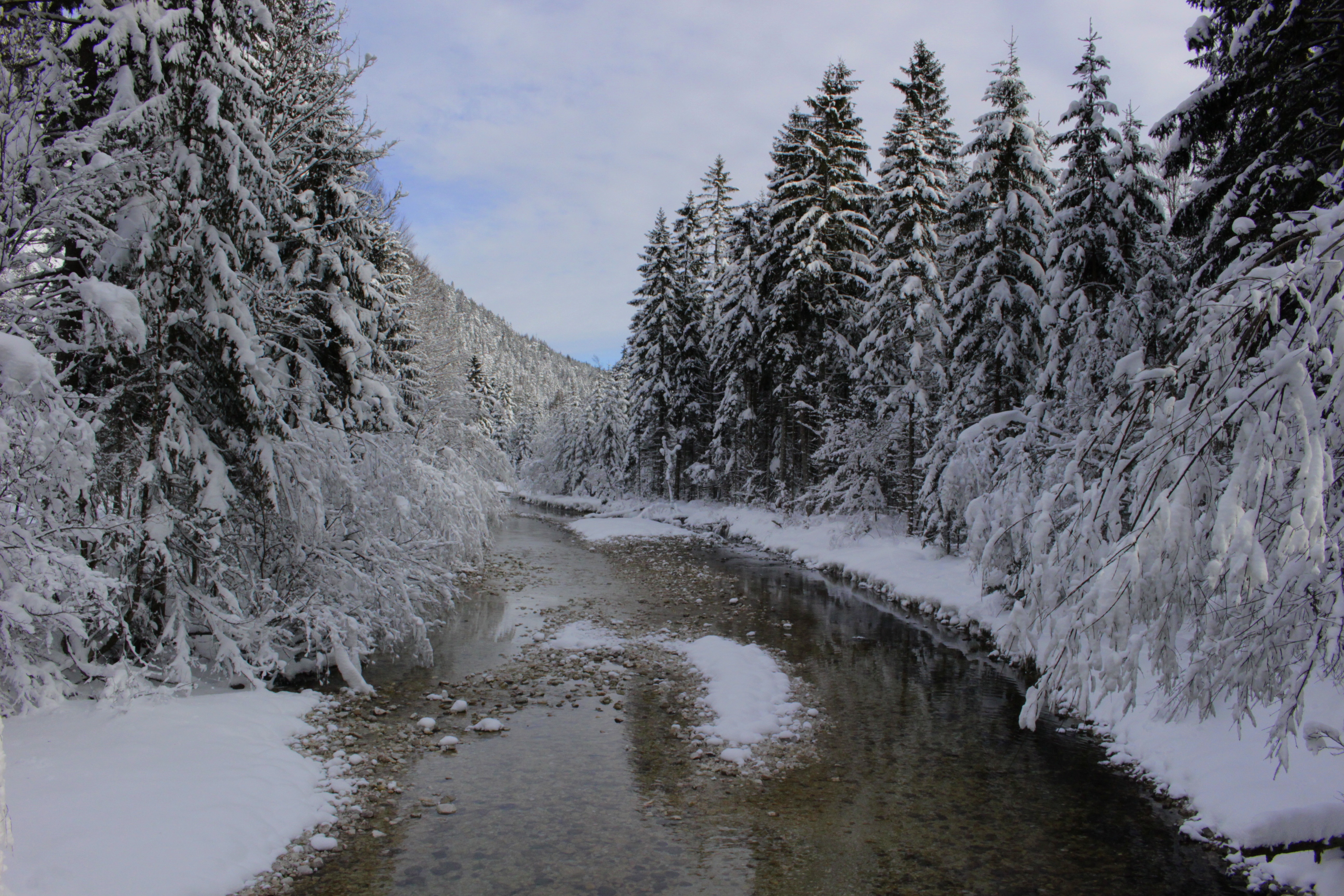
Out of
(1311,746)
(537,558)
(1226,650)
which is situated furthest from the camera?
(537,558)

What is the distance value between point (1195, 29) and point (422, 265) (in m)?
25.3

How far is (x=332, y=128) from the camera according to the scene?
1292 centimetres

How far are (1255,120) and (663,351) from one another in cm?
2890

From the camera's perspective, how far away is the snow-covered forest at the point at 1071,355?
427 centimetres

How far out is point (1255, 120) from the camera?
10.4m

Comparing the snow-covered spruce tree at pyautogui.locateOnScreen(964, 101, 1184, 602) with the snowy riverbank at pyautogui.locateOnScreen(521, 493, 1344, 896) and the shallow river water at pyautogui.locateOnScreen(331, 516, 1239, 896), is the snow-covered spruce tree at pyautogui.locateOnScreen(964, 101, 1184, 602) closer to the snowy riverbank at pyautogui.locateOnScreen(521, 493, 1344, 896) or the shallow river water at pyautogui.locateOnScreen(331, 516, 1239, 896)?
the snowy riverbank at pyautogui.locateOnScreen(521, 493, 1344, 896)

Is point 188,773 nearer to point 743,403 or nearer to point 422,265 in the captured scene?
point 422,265

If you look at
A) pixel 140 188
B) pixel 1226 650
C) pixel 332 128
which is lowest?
pixel 1226 650

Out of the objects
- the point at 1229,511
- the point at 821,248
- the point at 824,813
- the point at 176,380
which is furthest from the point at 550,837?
the point at 821,248

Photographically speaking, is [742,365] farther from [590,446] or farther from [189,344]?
[590,446]

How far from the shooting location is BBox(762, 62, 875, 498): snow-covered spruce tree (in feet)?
86.6

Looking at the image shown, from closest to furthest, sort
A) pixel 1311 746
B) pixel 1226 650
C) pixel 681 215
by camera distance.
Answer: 1. pixel 1226 650
2. pixel 1311 746
3. pixel 681 215

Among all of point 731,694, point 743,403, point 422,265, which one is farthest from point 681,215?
point 731,694

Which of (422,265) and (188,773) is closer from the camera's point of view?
(188,773)
